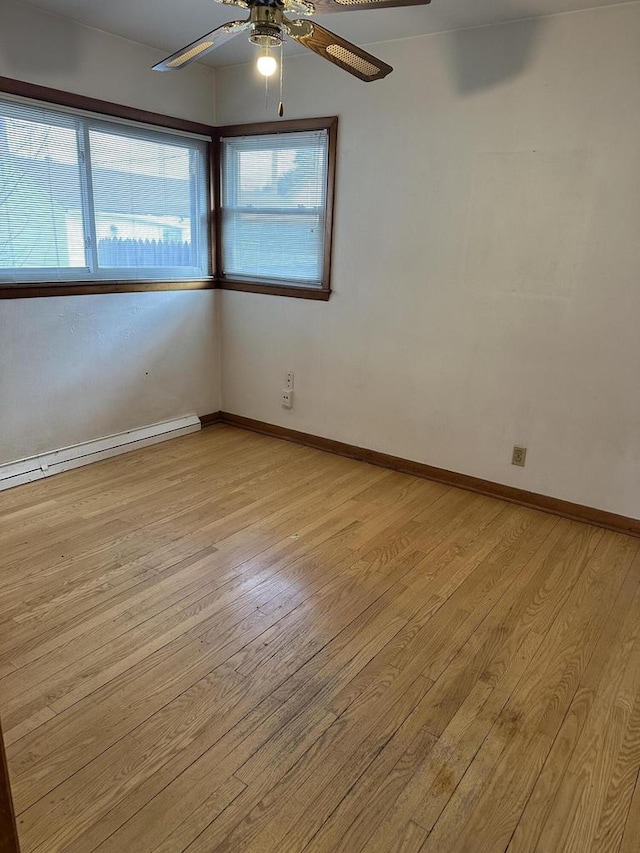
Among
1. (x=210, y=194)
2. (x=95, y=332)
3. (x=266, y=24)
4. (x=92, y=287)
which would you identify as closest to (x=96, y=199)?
(x=92, y=287)

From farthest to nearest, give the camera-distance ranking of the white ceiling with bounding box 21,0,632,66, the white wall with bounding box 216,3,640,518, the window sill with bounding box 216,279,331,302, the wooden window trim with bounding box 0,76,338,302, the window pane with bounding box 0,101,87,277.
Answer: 1. the window sill with bounding box 216,279,331,302
2. the wooden window trim with bounding box 0,76,338,302
3. the window pane with bounding box 0,101,87,277
4. the white wall with bounding box 216,3,640,518
5. the white ceiling with bounding box 21,0,632,66

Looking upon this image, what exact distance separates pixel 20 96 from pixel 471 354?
276 centimetres

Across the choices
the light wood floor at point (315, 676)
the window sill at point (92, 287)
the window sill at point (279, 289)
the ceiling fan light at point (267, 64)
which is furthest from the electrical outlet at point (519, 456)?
the window sill at point (92, 287)

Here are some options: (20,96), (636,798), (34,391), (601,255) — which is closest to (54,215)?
(20,96)

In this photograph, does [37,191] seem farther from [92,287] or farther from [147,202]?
[147,202]

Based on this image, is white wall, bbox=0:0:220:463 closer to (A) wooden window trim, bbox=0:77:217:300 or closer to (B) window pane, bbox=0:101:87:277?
(A) wooden window trim, bbox=0:77:217:300

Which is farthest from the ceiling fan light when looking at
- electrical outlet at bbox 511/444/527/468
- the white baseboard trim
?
the white baseboard trim

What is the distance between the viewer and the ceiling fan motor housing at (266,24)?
1.88 m

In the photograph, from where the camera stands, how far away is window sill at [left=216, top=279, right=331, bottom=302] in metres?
3.83

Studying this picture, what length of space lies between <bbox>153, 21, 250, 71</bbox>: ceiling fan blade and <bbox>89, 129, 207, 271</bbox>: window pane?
4.26 feet

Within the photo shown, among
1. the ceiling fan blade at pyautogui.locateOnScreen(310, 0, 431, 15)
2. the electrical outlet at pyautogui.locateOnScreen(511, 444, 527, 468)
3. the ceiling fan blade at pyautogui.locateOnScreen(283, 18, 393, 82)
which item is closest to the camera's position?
the ceiling fan blade at pyautogui.locateOnScreen(310, 0, 431, 15)

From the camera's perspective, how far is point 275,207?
3.91 meters

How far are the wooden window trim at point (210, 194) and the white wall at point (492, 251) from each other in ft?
0.28

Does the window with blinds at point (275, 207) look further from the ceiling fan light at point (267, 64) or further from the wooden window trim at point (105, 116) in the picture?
the ceiling fan light at point (267, 64)
